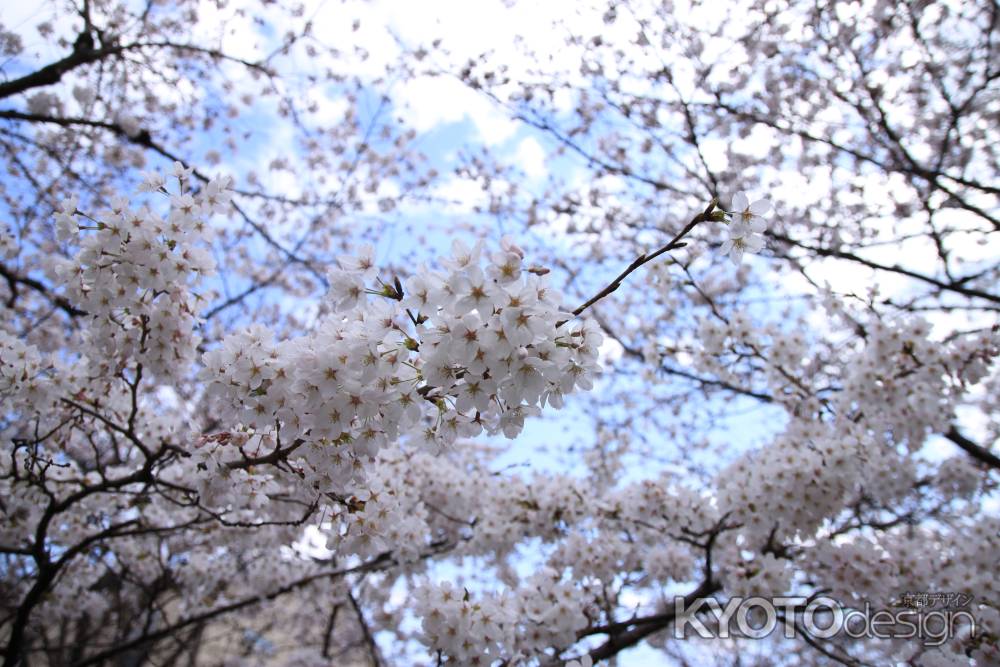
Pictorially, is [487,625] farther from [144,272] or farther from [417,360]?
[144,272]

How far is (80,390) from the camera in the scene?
3.37 meters

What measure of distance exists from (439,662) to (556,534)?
213 cm

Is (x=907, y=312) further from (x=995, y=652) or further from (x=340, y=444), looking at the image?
(x=340, y=444)
